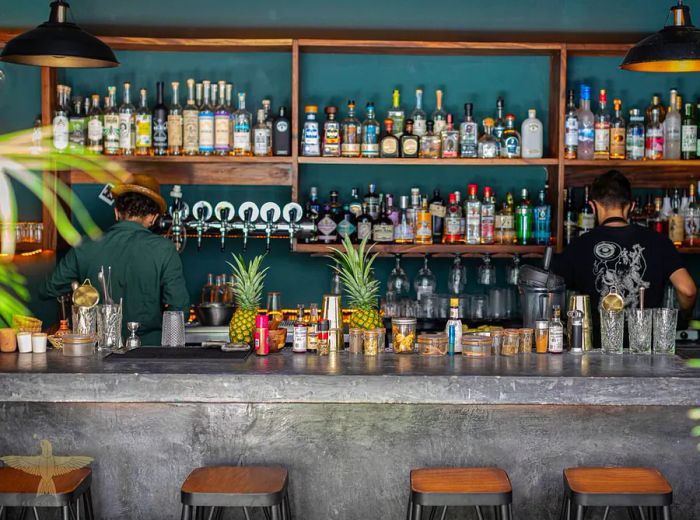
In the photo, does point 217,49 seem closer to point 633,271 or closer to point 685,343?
point 633,271

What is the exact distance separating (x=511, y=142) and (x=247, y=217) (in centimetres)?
145

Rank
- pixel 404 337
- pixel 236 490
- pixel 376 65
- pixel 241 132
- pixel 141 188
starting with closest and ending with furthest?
pixel 236 490
pixel 404 337
pixel 141 188
pixel 241 132
pixel 376 65

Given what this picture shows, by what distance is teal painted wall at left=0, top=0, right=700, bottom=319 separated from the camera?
5383mm

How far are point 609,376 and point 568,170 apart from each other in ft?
8.25

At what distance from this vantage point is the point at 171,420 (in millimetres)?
3203

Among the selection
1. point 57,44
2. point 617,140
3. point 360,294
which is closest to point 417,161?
point 617,140

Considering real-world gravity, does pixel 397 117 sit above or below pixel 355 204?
above

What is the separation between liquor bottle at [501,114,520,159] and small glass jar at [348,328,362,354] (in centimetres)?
206

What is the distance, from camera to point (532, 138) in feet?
17.1

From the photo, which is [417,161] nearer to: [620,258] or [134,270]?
[620,258]

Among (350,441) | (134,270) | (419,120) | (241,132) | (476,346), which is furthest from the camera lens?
(419,120)

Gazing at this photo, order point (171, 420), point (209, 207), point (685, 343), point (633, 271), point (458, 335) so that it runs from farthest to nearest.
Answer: point (209, 207), point (685, 343), point (633, 271), point (458, 335), point (171, 420)

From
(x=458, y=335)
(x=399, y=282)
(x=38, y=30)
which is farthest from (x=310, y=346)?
(x=399, y=282)

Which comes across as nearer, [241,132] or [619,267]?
[619,267]
